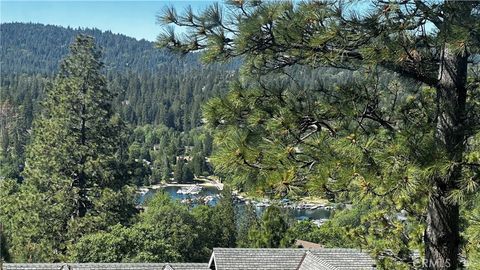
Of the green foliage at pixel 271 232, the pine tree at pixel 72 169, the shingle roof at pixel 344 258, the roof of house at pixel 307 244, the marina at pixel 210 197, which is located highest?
the pine tree at pixel 72 169

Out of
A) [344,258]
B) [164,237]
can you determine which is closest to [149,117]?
[164,237]

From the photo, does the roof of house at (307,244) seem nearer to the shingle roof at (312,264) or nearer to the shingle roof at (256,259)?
the shingle roof at (256,259)

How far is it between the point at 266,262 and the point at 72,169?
1164 cm

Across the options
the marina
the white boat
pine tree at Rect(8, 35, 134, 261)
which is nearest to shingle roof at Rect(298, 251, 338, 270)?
pine tree at Rect(8, 35, 134, 261)

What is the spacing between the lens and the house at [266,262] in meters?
15.3

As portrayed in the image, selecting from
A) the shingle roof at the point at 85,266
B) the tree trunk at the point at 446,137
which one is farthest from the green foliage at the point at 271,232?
the tree trunk at the point at 446,137

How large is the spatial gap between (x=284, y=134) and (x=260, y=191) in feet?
2.23

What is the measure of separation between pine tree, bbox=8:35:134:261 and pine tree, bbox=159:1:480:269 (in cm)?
1862

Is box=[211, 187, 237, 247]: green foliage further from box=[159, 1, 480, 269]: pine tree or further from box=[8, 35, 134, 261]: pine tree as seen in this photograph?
box=[159, 1, 480, 269]: pine tree

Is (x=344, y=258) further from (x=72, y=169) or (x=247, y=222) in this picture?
(x=247, y=222)

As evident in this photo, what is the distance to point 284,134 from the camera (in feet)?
18.5

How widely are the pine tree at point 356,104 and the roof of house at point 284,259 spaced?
963 cm

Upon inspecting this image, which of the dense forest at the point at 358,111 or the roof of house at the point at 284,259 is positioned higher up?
the dense forest at the point at 358,111

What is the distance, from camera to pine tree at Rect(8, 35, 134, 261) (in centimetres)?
2344
